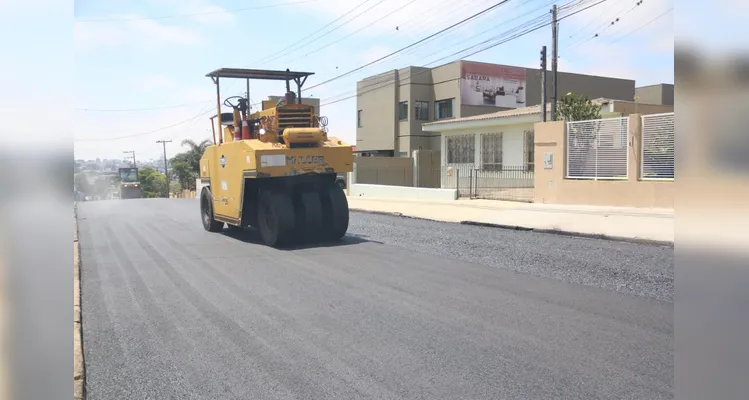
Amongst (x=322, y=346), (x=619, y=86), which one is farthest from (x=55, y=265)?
(x=619, y=86)

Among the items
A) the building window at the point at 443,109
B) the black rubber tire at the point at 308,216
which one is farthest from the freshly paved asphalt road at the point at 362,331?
the building window at the point at 443,109

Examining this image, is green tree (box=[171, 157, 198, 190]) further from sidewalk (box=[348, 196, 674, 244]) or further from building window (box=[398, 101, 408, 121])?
building window (box=[398, 101, 408, 121])

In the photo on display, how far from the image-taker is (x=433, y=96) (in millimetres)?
41156

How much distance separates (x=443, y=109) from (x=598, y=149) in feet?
77.4

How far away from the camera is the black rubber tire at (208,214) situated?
14.8 metres

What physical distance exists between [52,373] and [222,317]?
388 centimetres

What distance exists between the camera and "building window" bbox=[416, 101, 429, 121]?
40.6m

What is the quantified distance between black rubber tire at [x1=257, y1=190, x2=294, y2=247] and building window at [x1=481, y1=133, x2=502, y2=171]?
17.7m

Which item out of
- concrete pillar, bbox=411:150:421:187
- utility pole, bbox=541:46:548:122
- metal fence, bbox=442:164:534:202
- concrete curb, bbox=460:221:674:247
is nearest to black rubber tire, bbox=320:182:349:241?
concrete curb, bbox=460:221:674:247

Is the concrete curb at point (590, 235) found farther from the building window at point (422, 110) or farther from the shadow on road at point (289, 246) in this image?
the building window at point (422, 110)

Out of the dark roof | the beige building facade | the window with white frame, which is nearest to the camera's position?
the dark roof

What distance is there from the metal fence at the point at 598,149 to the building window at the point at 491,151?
9801 mm

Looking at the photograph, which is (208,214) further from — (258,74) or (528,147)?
(528,147)

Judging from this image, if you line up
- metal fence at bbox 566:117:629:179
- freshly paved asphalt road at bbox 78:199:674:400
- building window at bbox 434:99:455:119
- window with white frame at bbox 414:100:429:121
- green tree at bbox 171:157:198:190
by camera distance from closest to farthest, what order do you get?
freshly paved asphalt road at bbox 78:199:674:400, metal fence at bbox 566:117:629:179, green tree at bbox 171:157:198:190, building window at bbox 434:99:455:119, window with white frame at bbox 414:100:429:121
